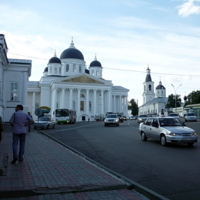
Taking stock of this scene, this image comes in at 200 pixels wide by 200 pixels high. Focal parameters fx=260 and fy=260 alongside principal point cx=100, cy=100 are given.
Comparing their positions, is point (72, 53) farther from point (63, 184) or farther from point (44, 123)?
point (63, 184)

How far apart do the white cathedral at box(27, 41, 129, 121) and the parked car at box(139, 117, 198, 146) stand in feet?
196

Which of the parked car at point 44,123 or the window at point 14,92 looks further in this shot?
the window at point 14,92

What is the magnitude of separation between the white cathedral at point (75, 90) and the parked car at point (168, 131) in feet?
196

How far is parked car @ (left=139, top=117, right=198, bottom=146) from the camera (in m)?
12.8

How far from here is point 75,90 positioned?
79.6 meters

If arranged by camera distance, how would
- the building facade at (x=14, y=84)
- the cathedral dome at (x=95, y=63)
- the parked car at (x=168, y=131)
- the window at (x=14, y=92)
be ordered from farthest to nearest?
the cathedral dome at (x=95, y=63) → the window at (x=14, y=92) → the building facade at (x=14, y=84) → the parked car at (x=168, y=131)

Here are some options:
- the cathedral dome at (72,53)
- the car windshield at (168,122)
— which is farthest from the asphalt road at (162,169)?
the cathedral dome at (72,53)

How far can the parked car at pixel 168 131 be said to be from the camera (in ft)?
42.1

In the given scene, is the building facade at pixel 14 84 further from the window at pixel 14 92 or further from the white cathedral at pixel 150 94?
the white cathedral at pixel 150 94

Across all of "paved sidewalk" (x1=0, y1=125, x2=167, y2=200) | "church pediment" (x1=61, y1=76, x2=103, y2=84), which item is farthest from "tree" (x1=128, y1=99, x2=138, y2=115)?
"paved sidewalk" (x1=0, y1=125, x2=167, y2=200)

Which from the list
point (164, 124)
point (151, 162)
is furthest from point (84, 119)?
point (151, 162)

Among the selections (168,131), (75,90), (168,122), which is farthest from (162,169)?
(75,90)

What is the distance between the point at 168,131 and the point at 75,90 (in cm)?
6747

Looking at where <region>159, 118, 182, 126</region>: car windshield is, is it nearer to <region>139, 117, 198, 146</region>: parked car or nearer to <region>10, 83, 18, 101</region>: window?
<region>139, 117, 198, 146</region>: parked car
